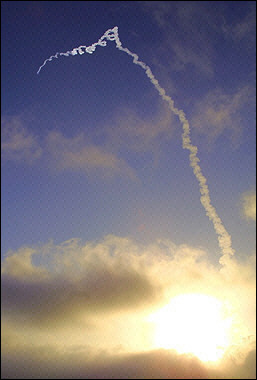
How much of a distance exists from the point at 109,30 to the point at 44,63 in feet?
97.5

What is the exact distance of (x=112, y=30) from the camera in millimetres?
93750

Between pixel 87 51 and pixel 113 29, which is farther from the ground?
pixel 113 29

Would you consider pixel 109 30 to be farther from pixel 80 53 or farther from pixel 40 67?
pixel 40 67

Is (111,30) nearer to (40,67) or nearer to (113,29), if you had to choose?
(113,29)

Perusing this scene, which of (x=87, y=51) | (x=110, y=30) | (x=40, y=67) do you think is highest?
(x=110, y=30)

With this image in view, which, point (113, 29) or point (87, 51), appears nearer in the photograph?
point (87, 51)

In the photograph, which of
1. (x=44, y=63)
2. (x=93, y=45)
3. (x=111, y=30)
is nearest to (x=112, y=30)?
(x=111, y=30)

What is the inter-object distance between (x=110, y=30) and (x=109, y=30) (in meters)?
0.42

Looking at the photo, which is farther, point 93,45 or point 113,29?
point 113,29

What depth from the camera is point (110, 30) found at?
93.4 metres

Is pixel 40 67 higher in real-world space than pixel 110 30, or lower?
lower

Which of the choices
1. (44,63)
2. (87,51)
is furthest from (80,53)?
(44,63)

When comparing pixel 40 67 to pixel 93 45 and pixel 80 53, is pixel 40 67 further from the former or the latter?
pixel 93 45

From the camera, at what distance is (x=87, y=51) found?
88438 mm
